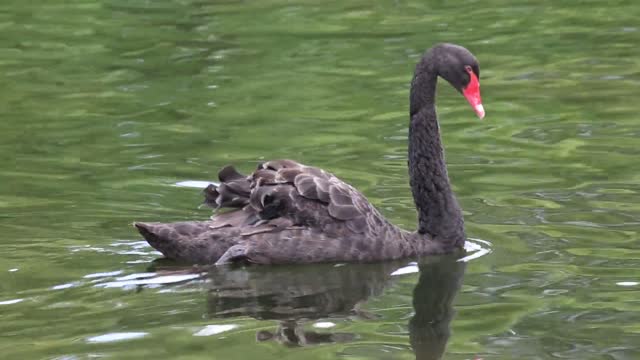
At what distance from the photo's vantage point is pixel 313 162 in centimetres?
984

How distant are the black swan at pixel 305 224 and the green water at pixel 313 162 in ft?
0.34

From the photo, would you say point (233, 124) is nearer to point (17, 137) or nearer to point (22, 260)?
point (17, 137)

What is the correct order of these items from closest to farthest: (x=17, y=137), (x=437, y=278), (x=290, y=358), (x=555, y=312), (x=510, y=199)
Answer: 1. (x=290, y=358)
2. (x=555, y=312)
3. (x=437, y=278)
4. (x=510, y=199)
5. (x=17, y=137)

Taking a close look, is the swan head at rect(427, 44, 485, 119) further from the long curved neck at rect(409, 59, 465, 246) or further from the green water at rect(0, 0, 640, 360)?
the green water at rect(0, 0, 640, 360)

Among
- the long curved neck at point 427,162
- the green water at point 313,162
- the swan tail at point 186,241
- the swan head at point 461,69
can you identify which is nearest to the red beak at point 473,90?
the swan head at point 461,69

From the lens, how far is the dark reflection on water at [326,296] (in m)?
6.62

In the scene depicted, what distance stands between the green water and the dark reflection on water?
0.05ft

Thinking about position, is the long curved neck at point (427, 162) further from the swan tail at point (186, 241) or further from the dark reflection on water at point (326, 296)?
the swan tail at point (186, 241)

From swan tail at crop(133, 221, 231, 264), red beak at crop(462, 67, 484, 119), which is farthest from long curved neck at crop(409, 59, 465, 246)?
swan tail at crop(133, 221, 231, 264)

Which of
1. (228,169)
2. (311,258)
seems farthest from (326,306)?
(228,169)

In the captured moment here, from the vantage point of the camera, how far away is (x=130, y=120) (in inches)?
441

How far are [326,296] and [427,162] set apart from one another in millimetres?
1198

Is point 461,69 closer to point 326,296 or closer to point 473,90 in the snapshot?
point 473,90

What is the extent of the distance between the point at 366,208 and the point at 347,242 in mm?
206
